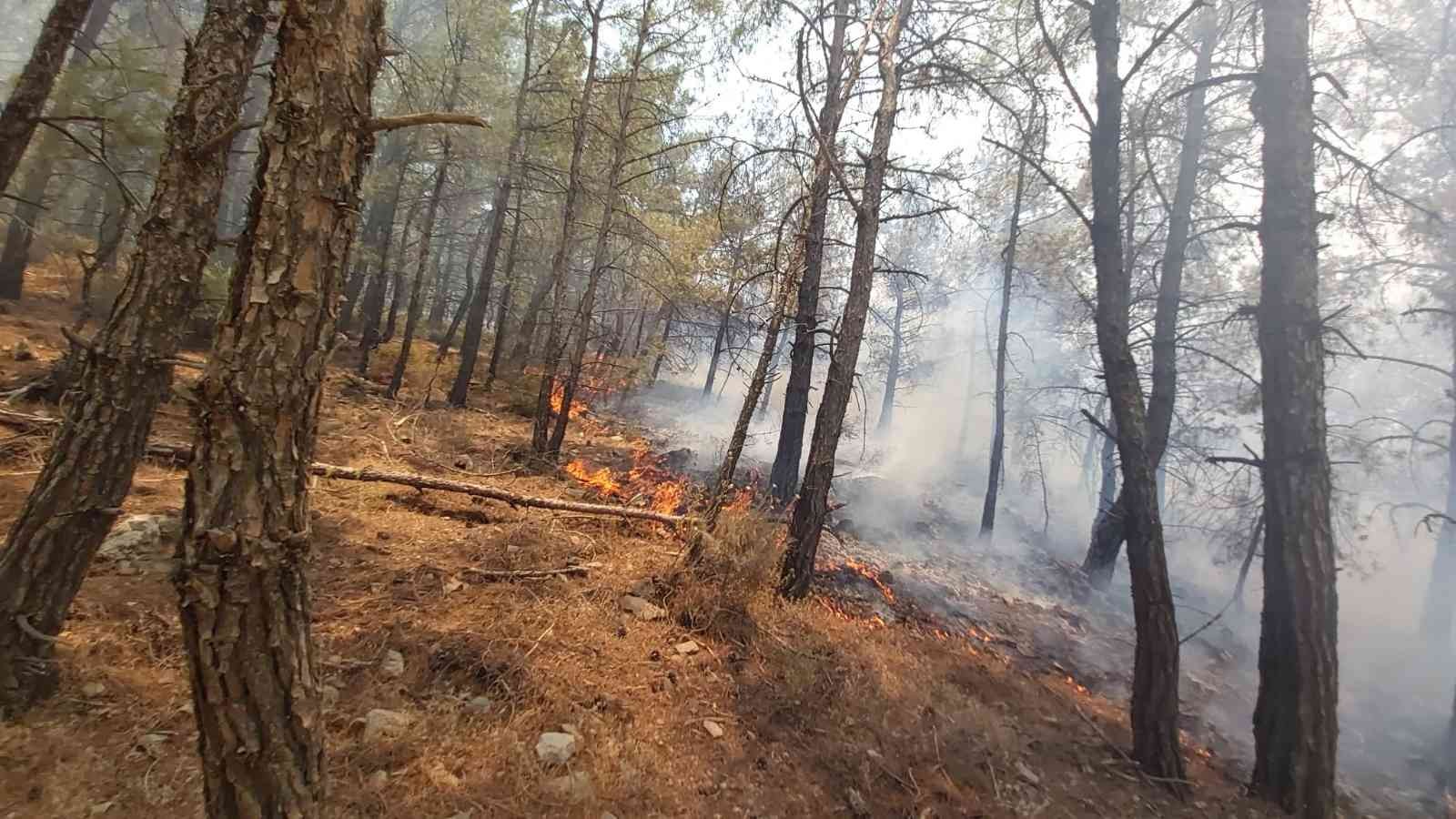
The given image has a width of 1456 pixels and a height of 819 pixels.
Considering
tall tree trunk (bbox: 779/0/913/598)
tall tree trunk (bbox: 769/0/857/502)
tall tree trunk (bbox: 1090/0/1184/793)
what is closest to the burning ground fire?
tall tree trunk (bbox: 769/0/857/502)

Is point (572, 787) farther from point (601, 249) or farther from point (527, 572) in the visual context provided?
point (601, 249)

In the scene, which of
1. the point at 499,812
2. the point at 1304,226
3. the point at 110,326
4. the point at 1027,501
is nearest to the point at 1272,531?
the point at 1304,226

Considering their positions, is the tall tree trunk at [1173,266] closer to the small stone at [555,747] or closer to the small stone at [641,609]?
the small stone at [641,609]

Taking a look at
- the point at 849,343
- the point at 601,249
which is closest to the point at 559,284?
the point at 601,249

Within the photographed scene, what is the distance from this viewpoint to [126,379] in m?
2.75

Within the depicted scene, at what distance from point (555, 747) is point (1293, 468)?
Result: 590 cm

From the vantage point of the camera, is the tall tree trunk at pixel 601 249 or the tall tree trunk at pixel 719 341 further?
the tall tree trunk at pixel 601 249

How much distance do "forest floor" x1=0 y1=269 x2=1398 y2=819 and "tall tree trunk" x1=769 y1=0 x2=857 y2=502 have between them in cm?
239

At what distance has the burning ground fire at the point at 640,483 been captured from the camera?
25.4ft

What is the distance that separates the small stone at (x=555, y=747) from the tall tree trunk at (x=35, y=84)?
429cm

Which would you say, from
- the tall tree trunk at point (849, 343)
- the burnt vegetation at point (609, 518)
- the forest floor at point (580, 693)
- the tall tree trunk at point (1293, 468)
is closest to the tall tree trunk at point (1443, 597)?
the burnt vegetation at point (609, 518)

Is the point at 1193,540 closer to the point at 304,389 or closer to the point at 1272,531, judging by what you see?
the point at 1272,531

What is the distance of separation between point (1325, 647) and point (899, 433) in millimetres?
Result: 23469

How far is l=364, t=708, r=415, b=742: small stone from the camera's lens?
2.97 meters
